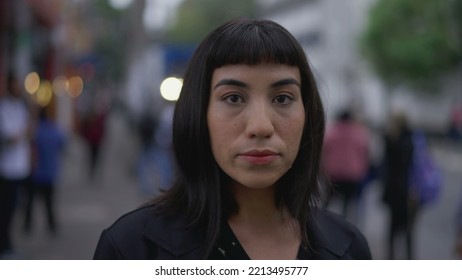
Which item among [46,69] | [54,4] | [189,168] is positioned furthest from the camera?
[46,69]

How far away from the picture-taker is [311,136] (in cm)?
177

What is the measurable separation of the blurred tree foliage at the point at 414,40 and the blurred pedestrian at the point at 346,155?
20.3 metres

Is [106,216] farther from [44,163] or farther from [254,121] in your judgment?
[254,121]

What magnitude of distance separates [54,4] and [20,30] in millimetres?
7048

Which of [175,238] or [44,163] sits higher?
[175,238]

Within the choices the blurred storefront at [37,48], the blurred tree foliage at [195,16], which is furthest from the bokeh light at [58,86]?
the blurred tree foliage at [195,16]

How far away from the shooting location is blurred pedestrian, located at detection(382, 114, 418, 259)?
6.56m

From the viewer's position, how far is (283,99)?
1.64 metres

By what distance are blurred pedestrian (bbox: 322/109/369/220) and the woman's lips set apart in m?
6.21

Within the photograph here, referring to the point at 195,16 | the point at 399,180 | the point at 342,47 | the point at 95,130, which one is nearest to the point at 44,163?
the point at 399,180

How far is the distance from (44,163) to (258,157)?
6.95 metres

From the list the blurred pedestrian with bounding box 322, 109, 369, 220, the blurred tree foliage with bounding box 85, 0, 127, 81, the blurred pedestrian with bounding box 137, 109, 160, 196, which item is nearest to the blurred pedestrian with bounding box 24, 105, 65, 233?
the blurred pedestrian with bounding box 137, 109, 160, 196
